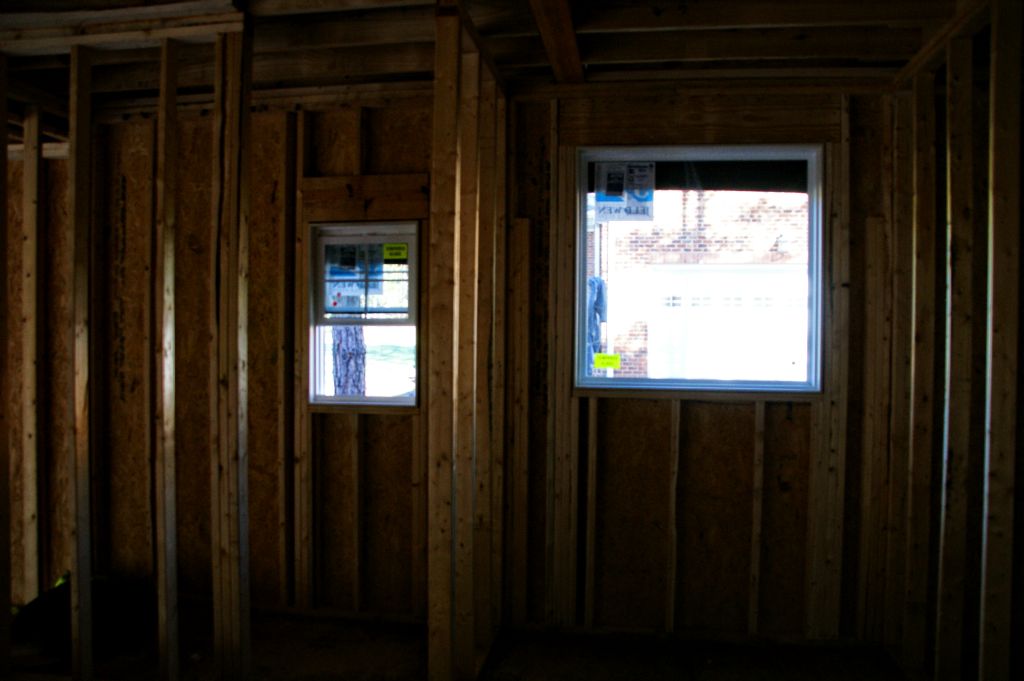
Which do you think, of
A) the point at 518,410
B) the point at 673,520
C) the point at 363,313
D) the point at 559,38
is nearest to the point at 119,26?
the point at 363,313

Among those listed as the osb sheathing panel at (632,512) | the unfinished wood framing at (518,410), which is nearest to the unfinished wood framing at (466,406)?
the unfinished wood framing at (518,410)

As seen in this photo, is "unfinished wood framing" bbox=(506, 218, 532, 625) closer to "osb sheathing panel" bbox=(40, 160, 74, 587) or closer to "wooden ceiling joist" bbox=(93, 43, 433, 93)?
"wooden ceiling joist" bbox=(93, 43, 433, 93)

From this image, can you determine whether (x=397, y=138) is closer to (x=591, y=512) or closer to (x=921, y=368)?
(x=591, y=512)

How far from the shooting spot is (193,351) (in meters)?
4.24

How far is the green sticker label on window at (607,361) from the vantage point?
3.89 meters

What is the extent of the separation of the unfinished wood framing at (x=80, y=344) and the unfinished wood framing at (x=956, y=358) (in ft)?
12.4

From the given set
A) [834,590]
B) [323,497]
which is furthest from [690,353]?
[323,497]

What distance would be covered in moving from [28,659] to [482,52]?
12.9ft

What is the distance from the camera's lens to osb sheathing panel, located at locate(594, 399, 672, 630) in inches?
151

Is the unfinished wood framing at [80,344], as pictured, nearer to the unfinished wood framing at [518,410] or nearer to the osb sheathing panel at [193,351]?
the osb sheathing panel at [193,351]

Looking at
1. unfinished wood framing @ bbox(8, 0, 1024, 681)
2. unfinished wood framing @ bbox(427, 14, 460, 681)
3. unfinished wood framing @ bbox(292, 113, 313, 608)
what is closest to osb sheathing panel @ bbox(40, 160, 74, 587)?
unfinished wood framing @ bbox(8, 0, 1024, 681)

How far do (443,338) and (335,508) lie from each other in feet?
6.14

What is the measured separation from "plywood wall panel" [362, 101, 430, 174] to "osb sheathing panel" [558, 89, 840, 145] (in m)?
0.84

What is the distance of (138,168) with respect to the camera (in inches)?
169
